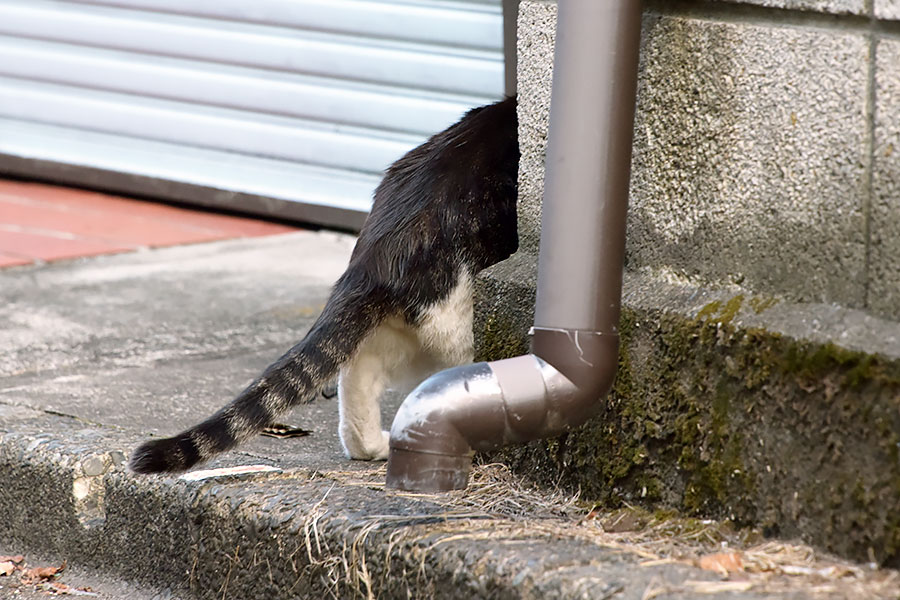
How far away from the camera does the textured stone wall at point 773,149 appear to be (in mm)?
1905

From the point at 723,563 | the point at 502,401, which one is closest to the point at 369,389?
the point at 502,401

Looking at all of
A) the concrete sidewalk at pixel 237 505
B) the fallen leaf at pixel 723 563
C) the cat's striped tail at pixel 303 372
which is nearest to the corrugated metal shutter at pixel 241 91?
the concrete sidewalk at pixel 237 505

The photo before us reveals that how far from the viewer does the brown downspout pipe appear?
2.09 m

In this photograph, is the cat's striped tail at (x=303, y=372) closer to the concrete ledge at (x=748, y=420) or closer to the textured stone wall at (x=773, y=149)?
the concrete ledge at (x=748, y=420)

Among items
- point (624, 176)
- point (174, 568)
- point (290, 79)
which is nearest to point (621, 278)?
point (624, 176)

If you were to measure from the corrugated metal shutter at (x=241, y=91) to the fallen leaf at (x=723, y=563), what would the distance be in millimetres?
3656

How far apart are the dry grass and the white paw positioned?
0.77 feet

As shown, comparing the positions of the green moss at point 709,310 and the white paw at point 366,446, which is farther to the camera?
the white paw at point 366,446

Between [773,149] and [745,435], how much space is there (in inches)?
19.4

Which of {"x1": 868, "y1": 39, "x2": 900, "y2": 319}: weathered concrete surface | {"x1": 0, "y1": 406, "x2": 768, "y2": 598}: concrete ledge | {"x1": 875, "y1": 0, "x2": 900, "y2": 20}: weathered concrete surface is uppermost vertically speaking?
{"x1": 875, "y1": 0, "x2": 900, "y2": 20}: weathered concrete surface

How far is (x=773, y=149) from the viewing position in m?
2.04

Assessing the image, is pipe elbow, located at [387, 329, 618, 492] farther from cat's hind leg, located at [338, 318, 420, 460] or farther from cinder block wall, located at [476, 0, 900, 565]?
cat's hind leg, located at [338, 318, 420, 460]

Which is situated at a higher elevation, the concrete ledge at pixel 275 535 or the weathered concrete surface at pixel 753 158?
the weathered concrete surface at pixel 753 158

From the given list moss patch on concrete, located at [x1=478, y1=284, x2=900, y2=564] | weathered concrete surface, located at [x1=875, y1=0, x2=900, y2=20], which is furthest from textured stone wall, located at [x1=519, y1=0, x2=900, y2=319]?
moss patch on concrete, located at [x1=478, y1=284, x2=900, y2=564]
